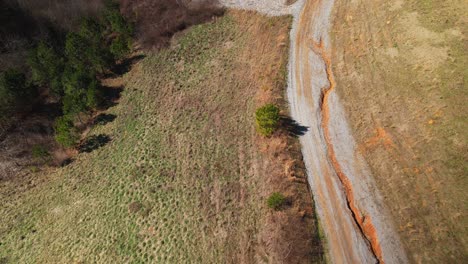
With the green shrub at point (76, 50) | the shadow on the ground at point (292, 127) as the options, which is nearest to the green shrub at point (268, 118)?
the shadow on the ground at point (292, 127)

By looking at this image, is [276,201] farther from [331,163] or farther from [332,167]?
[331,163]

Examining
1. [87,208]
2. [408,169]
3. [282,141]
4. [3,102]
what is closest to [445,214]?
[408,169]

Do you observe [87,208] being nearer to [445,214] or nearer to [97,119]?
[97,119]

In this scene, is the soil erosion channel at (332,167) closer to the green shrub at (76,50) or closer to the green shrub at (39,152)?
the green shrub at (76,50)

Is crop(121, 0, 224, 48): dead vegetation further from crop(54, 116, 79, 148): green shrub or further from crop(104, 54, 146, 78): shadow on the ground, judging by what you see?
crop(54, 116, 79, 148): green shrub

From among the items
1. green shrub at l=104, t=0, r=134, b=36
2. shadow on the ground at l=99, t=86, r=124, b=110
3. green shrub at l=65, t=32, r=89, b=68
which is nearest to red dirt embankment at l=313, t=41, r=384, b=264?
shadow on the ground at l=99, t=86, r=124, b=110
